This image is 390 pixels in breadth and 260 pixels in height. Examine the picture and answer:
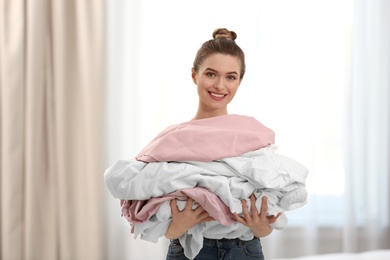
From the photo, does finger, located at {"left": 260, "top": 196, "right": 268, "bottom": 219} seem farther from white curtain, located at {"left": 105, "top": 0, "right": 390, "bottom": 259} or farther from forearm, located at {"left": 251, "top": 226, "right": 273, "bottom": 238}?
white curtain, located at {"left": 105, "top": 0, "right": 390, "bottom": 259}

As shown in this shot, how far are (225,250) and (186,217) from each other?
0.18 meters

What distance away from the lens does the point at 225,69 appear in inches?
51.6

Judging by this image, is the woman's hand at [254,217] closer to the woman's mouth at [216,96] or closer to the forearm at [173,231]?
the forearm at [173,231]

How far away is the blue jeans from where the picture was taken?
134 cm

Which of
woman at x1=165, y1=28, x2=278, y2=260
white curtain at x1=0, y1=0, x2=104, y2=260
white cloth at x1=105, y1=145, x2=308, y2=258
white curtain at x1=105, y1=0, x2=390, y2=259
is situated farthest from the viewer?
white curtain at x1=105, y1=0, x2=390, y2=259

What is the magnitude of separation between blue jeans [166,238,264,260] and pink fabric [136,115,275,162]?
248 mm

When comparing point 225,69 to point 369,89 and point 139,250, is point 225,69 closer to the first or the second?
point 139,250

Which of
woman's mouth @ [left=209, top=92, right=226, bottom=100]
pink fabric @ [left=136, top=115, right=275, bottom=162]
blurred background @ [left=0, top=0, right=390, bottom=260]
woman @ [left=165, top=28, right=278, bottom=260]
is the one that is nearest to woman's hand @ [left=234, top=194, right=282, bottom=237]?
woman @ [left=165, top=28, right=278, bottom=260]

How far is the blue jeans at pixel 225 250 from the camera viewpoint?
4.39 feet

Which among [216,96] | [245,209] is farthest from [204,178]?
[216,96]

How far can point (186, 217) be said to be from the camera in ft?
3.99

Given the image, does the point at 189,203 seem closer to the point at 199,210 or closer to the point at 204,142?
the point at 199,210

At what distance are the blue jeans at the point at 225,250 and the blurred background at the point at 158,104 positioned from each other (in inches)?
67.3

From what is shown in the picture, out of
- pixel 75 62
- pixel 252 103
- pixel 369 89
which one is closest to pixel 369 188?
pixel 369 89
